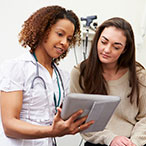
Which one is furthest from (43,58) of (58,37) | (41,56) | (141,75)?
(141,75)

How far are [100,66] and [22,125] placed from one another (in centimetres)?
70

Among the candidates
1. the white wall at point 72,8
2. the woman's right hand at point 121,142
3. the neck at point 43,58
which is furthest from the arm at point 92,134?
the white wall at point 72,8

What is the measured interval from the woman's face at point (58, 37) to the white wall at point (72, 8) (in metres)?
0.79

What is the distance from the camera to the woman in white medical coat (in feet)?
2.94

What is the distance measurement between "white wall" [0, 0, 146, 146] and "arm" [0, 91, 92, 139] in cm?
91

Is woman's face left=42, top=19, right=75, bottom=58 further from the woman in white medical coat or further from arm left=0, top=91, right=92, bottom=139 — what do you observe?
arm left=0, top=91, right=92, bottom=139

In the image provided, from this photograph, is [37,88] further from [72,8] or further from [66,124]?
[72,8]

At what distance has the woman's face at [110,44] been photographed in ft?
4.23

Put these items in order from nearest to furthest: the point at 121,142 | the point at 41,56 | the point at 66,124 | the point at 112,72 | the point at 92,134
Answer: the point at 66,124 → the point at 41,56 → the point at 121,142 → the point at 92,134 → the point at 112,72

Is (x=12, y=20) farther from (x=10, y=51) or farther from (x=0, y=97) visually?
(x=0, y=97)

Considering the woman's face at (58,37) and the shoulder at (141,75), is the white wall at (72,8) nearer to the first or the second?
the shoulder at (141,75)

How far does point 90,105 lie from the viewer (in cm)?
88

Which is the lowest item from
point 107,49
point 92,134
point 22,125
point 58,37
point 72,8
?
point 92,134

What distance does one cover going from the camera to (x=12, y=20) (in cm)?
173
